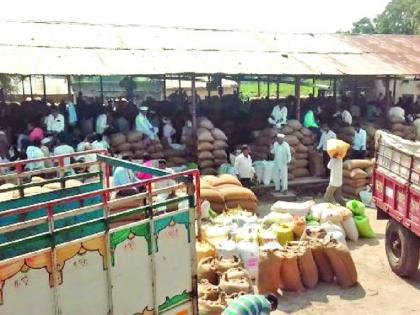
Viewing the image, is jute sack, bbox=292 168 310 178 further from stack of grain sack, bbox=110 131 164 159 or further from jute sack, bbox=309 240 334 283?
jute sack, bbox=309 240 334 283

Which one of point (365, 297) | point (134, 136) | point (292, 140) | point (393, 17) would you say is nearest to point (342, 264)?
point (365, 297)

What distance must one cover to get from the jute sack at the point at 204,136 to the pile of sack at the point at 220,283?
5.08m

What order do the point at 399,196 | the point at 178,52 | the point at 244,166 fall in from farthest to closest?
the point at 178,52
the point at 244,166
the point at 399,196

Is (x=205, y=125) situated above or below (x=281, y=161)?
above

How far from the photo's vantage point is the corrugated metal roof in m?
11.2

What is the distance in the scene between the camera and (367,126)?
562 inches

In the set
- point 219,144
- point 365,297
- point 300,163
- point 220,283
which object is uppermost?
point 219,144

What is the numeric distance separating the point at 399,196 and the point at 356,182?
14.7ft

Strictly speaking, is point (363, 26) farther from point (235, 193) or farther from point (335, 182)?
point (235, 193)

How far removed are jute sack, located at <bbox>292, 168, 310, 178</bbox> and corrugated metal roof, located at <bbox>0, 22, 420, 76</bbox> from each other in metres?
2.32

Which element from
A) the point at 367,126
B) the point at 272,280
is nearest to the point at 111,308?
the point at 272,280

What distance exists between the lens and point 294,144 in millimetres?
12578

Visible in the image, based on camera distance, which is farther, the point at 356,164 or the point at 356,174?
the point at 356,164

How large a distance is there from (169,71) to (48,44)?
2.78 metres
